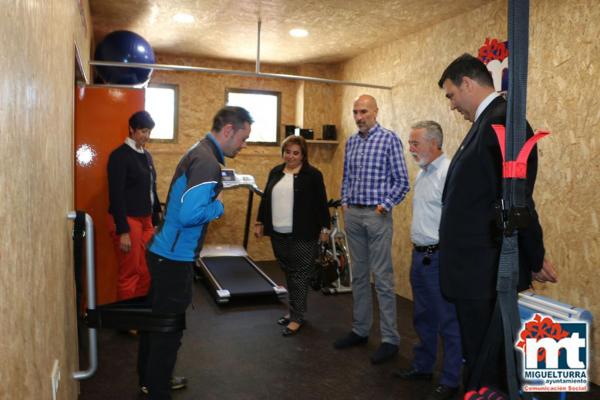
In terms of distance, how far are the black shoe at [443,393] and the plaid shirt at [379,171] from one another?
46.1 inches

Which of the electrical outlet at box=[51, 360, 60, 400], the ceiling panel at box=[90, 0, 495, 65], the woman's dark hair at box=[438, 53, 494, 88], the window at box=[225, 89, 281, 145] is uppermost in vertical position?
the ceiling panel at box=[90, 0, 495, 65]

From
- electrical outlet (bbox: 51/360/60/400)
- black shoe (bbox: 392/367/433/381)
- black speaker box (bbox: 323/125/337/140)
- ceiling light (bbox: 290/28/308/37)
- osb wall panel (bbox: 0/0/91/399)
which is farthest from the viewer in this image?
black speaker box (bbox: 323/125/337/140)

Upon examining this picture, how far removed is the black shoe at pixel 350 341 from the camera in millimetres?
3453

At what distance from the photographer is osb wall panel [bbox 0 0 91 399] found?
1.07 metres

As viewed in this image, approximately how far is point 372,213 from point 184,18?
2724mm

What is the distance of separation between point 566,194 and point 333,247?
241 centimetres

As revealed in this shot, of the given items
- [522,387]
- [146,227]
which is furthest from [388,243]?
[522,387]

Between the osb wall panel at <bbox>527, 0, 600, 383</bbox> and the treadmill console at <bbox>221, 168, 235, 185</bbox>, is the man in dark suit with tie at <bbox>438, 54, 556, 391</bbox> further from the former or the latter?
the treadmill console at <bbox>221, 168, 235, 185</bbox>

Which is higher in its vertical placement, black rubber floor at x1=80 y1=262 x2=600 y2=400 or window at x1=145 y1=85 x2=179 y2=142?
window at x1=145 y1=85 x2=179 y2=142

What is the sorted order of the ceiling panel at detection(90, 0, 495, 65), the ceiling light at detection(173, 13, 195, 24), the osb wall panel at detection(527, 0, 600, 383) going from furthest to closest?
the ceiling light at detection(173, 13, 195, 24) → the ceiling panel at detection(90, 0, 495, 65) → the osb wall panel at detection(527, 0, 600, 383)

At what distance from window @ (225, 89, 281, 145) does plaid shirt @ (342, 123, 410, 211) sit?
11.3 ft

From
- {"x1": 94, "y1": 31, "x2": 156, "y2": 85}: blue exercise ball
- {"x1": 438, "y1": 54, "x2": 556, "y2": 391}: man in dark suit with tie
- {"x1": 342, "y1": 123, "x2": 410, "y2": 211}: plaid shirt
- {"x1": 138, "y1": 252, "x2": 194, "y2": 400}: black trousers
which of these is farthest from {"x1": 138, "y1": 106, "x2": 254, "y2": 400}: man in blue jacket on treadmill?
{"x1": 94, "y1": 31, "x2": 156, "y2": 85}: blue exercise ball

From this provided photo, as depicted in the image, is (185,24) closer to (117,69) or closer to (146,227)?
(117,69)

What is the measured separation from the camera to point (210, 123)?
642 cm
